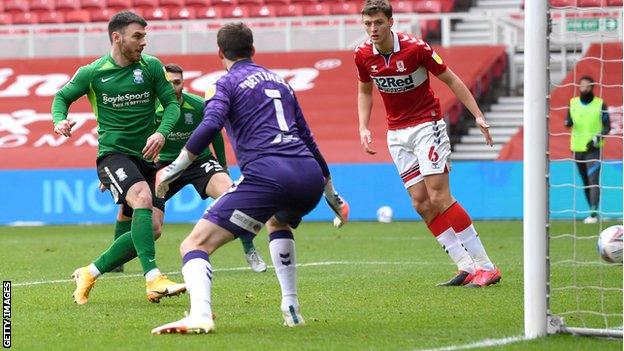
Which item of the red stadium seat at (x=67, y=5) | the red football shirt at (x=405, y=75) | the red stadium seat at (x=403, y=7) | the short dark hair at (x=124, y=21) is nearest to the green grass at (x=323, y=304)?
the red football shirt at (x=405, y=75)

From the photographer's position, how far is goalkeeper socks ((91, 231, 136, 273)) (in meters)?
9.06

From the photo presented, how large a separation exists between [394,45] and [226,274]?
2673 millimetres

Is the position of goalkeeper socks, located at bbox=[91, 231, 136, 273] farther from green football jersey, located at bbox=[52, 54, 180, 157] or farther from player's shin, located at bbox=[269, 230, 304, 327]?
player's shin, located at bbox=[269, 230, 304, 327]

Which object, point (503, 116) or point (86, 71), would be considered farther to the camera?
point (503, 116)

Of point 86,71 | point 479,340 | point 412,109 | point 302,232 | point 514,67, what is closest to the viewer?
point 479,340

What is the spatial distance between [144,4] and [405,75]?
18.0m

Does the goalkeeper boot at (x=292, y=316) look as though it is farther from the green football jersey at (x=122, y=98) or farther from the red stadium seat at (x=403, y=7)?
the red stadium seat at (x=403, y=7)

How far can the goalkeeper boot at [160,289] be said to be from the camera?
844cm

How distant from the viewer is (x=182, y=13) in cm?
2659

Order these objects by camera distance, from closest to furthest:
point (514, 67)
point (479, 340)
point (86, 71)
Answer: point (479, 340)
point (86, 71)
point (514, 67)

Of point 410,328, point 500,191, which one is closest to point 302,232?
point 500,191

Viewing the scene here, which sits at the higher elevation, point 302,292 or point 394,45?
point 394,45

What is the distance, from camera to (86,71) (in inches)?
362

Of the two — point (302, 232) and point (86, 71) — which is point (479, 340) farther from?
point (302, 232)
